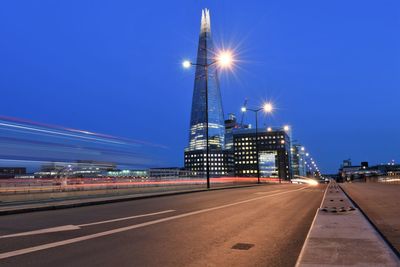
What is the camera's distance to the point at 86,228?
10.8 metres

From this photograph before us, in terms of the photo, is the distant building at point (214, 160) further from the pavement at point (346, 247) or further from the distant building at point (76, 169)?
the pavement at point (346, 247)

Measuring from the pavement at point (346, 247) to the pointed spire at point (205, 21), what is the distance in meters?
157

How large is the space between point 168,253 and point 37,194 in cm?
1531

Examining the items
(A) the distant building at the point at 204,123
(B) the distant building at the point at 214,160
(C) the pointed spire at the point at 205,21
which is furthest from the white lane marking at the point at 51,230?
(C) the pointed spire at the point at 205,21

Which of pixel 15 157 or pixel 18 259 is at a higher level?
pixel 15 157

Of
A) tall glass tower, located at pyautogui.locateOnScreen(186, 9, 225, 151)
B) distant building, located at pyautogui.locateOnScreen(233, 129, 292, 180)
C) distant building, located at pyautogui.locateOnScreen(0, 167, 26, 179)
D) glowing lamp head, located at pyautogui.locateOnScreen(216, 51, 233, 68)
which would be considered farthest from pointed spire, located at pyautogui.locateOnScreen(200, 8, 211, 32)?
distant building, located at pyautogui.locateOnScreen(0, 167, 26, 179)

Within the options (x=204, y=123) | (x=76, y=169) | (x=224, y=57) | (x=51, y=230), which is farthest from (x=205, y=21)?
(x=51, y=230)

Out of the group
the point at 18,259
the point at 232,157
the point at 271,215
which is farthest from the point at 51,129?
the point at 232,157

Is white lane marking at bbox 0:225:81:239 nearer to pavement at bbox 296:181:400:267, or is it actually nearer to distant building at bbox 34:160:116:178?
pavement at bbox 296:181:400:267

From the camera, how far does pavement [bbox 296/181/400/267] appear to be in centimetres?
675

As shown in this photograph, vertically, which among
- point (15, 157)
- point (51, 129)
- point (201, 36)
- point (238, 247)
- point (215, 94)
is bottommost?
point (238, 247)

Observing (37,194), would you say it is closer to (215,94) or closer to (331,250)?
(331,250)

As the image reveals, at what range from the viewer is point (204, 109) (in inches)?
4998

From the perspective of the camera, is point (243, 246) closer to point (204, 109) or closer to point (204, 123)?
point (204, 109)
